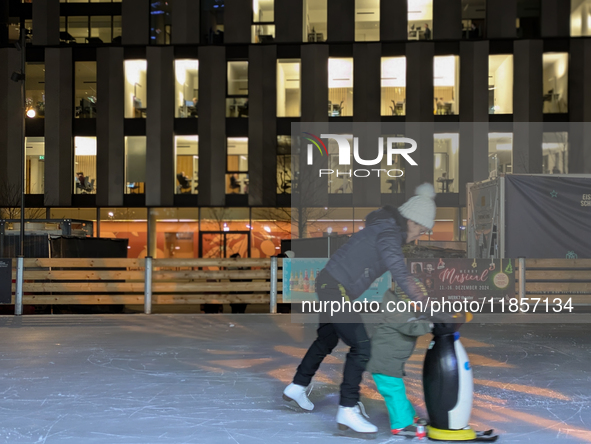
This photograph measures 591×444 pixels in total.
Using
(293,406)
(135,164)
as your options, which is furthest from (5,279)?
(135,164)

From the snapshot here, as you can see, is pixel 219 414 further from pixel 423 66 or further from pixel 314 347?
pixel 423 66

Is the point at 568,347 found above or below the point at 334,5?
below

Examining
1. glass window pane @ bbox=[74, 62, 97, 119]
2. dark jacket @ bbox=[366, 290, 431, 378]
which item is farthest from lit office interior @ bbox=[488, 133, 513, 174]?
dark jacket @ bbox=[366, 290, 431, 378]

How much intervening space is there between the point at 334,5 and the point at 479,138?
886cm

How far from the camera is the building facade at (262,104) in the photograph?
2658 cm

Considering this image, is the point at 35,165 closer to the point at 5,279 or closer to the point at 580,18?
the point at 5,279

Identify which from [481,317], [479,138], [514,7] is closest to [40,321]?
[481,317]

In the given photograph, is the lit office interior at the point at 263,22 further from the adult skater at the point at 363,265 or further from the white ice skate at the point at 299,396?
the adult skater at the point at 363,265

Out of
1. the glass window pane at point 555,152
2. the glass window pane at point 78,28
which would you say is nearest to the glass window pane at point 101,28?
the glass window pane at point 78,28

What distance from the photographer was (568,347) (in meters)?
8.73

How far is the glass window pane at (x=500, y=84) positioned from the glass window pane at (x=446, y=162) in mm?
2282

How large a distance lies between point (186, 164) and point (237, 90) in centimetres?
412

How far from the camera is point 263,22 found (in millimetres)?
27703

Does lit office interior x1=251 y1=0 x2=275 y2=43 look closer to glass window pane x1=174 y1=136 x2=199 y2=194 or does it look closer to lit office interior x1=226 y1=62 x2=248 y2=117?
lit office interior x1=226 y1=62 x2=248 y2=117
